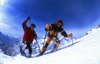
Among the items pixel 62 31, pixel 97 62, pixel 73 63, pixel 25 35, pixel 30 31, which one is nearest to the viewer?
pixel 97 62

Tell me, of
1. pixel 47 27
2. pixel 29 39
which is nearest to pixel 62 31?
pixel 47 27

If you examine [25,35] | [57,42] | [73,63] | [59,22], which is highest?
[59,22]

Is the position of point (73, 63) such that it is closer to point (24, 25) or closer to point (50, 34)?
point (50, 34)

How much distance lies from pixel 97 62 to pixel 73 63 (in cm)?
61

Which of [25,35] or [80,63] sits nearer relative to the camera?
[80,63]

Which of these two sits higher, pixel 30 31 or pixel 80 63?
pixel 30 31

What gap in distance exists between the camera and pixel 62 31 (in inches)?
209

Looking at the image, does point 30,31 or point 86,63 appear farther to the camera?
point 30,31

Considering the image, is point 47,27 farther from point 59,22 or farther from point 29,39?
point 29,39

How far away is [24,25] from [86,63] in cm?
492

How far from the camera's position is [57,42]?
5.57 m

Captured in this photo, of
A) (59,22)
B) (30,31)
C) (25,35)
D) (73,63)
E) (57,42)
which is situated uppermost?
(59,22)

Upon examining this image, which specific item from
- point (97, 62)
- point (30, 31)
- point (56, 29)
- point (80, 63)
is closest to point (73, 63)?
point (80, 63)

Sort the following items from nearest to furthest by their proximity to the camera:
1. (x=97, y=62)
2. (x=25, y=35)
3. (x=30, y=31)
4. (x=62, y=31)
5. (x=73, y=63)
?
(x=97, y=62)
(x=73, y=63)
(x=25, y=35)
(x=30, y=31)
(x=62, y=31)
